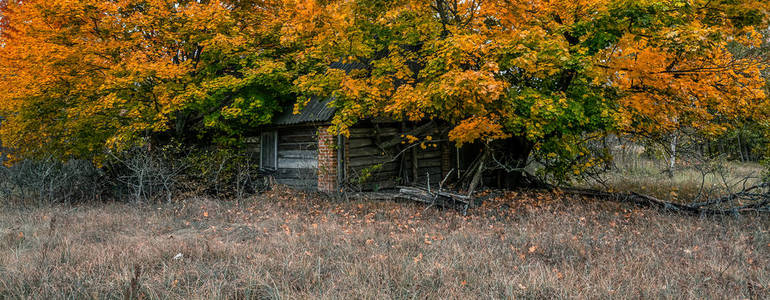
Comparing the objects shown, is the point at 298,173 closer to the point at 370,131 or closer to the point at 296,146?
the point at 296,146

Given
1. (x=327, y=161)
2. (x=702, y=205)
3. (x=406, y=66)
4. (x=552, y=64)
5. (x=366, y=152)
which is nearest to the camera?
(x=552, y=64)

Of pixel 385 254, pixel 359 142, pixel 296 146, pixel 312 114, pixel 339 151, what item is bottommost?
pixel 385 254

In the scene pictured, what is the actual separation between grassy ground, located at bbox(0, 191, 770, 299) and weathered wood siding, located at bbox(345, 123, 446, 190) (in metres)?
3.16

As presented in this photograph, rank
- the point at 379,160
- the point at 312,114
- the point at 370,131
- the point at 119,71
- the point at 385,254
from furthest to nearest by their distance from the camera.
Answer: the point at 379,160
the point at 370,131
the point at 312,114
the point at 119,71
the point at 385,254

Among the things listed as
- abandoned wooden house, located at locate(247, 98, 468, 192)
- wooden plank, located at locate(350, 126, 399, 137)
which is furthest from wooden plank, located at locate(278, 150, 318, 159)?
wooden plank, located at locate(350, 126, 399, 137)

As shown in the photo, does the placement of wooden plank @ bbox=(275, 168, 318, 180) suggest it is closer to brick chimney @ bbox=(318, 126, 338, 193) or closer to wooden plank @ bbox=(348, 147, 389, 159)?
brick chimney @ bbox=(318, 126, 338, 193)

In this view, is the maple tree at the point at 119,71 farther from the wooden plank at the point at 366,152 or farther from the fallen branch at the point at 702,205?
the fallen branch at the point at 702,205

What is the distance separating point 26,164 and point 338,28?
9650 millimetres

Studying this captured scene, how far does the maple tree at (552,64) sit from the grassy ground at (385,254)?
212 cm

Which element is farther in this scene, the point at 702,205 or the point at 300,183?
the point at 300,183

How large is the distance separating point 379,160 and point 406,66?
3.56m

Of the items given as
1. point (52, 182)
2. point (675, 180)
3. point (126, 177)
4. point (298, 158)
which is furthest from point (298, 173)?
point (675, 180)

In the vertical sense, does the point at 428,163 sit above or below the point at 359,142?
below

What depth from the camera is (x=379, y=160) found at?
11.7 m
